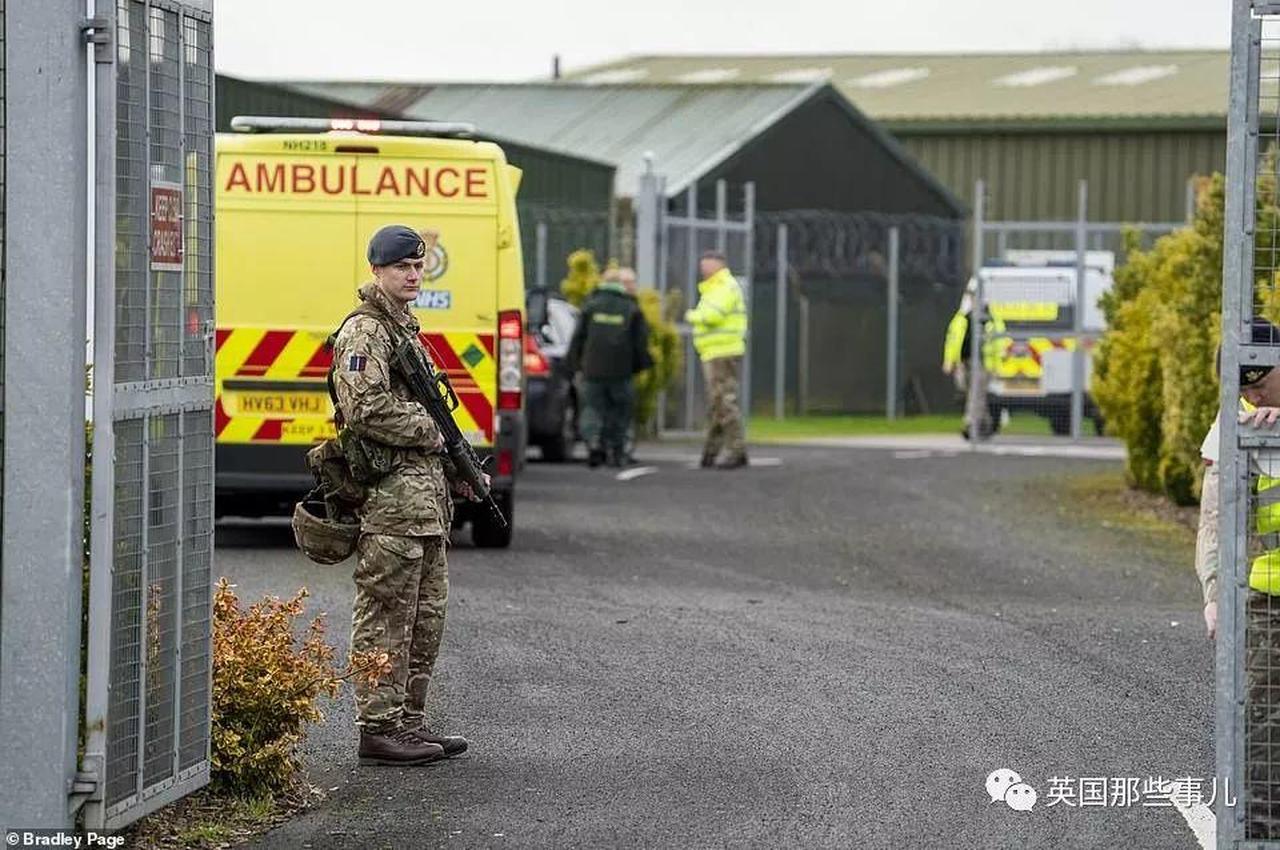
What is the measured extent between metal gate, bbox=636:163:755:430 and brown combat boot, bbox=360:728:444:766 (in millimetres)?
20085

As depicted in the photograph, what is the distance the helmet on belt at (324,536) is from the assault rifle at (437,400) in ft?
1.43

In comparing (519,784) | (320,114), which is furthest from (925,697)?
(320,114)

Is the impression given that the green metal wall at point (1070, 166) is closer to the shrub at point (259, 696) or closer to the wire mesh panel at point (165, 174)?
the shrub at point (259, 696)

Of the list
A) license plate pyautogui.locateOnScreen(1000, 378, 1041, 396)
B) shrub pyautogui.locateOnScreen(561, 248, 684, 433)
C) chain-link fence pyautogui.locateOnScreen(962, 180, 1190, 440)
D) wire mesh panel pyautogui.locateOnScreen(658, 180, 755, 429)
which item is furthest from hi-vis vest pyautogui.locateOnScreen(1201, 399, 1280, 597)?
wire mesh panel pyautogui.locateOnScreen(658, 180, 755, 429)

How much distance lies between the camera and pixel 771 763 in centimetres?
854

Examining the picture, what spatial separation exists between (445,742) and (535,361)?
14775 mm

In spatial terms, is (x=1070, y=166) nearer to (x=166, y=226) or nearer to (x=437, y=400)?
(x=437, y=400)

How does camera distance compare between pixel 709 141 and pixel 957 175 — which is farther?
pixel 957 175

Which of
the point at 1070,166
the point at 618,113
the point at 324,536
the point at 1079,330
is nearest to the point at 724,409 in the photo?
the point at 1079,330

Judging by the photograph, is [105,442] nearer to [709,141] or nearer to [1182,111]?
[709,141]

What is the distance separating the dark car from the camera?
2347cm

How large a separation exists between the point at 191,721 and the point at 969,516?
1229cm

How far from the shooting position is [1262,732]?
664 cm

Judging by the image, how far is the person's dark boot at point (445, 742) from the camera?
8.58 m
